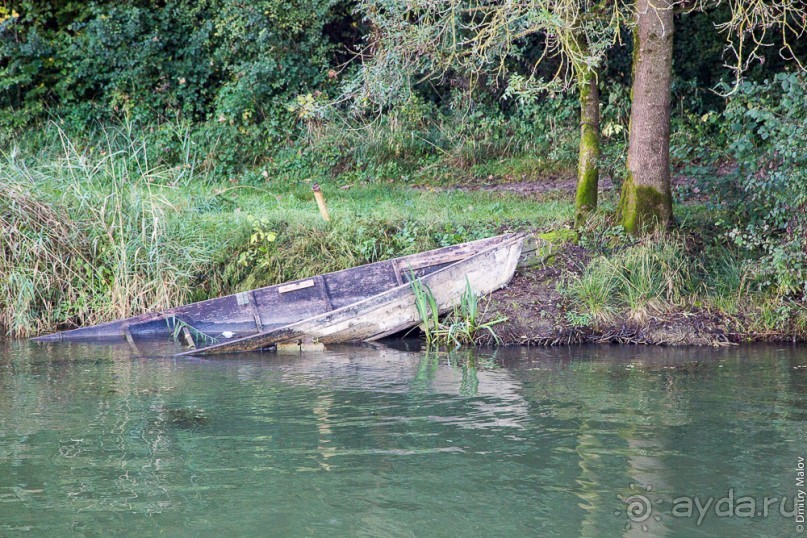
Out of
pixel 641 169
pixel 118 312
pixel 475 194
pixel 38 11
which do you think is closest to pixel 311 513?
pixel 118 312

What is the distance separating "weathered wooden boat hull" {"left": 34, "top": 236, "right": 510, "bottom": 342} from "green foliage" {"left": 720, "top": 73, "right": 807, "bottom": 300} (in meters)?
2.97

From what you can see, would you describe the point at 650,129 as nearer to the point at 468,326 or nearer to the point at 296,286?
the point at 468,326

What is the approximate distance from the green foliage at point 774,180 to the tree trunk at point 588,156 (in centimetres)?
177

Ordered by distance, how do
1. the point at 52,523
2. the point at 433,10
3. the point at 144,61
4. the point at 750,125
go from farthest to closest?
the point at 144,61, the point at 433,10, the point at 750,125, the point at 52,523

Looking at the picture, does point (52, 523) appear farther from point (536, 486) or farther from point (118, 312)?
point (118, 312)

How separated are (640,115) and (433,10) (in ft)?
9.60

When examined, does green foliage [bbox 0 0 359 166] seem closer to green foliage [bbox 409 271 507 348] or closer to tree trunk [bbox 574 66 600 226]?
tree trunk [bbox 574 66 600 226]

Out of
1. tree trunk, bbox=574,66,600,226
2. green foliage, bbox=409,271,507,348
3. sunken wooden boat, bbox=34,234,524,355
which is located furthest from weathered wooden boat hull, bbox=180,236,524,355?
tree trunk, bbox=574,66,600,226

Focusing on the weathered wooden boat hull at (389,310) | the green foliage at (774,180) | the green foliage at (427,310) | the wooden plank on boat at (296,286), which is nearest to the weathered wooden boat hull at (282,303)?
the wooden plank on boat at (296,286)

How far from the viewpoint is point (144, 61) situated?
1794cm

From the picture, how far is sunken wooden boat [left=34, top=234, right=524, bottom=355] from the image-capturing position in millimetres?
10023

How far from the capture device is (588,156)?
→ 37.6ft

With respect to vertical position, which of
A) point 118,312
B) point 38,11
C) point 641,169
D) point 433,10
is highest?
point 38,11

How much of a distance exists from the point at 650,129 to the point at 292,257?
4.74 meters
